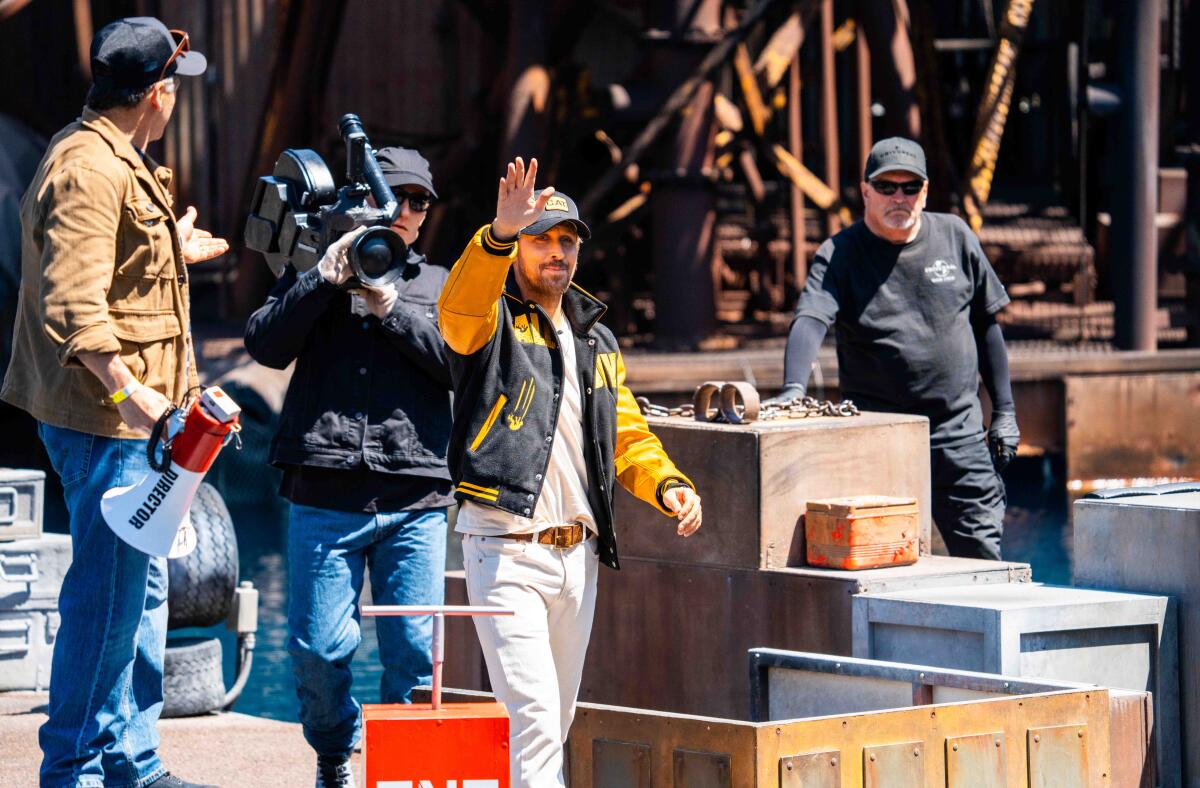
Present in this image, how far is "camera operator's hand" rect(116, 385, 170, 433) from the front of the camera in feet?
14.0

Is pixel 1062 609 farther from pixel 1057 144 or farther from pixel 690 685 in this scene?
pixel 1057 144

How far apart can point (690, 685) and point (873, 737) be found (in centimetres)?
187

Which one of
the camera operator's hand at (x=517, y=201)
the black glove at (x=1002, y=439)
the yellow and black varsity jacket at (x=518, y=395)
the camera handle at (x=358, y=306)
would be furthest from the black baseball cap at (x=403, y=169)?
the black glove at (x=1002, y=439)

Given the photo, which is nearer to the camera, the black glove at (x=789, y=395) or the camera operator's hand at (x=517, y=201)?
the camera operator's hand at (x=517, y=201)

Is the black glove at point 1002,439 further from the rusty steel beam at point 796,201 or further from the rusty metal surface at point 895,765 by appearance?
the rusty steel beam at point 796,201

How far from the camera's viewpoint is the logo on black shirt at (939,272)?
644cm

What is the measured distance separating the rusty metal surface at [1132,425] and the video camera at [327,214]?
9.36 m

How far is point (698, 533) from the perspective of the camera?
5.85 meters

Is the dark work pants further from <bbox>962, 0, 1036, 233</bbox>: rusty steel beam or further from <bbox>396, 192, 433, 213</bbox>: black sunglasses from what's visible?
<bbox>962, 0, 1036, 233</bbox>: rusty steel beam

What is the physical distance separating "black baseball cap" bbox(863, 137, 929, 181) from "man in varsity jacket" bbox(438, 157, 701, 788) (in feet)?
6.74

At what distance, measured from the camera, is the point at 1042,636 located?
502cm

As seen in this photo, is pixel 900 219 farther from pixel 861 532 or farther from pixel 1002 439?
pixel 861 532

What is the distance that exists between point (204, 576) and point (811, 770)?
11.1 feet

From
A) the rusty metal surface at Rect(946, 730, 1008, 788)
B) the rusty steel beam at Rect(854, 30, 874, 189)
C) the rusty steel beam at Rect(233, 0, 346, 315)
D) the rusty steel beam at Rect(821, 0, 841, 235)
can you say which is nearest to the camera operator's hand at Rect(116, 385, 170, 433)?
the rusty metal surface at Rect(946, 730, 1008, 788)
